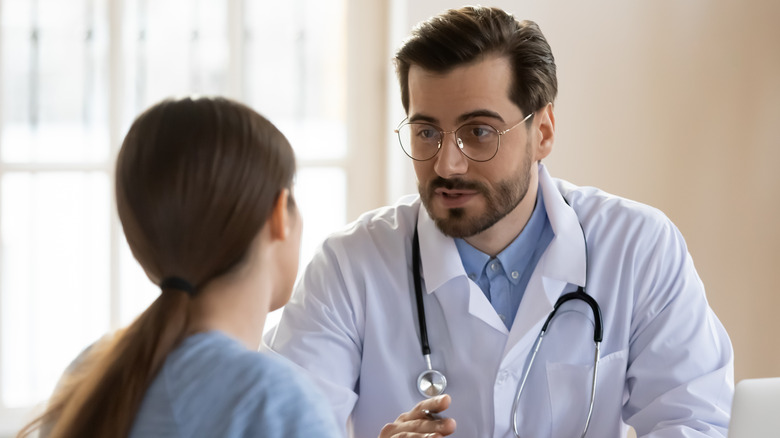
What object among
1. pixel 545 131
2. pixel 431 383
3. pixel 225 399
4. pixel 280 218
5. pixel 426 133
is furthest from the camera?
pixel 545 131

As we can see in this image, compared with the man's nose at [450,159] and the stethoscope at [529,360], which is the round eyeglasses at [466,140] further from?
A: the stethoscope at [529,360]

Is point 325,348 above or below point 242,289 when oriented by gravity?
below

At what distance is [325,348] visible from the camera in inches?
66.6

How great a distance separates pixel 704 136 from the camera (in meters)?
2.77

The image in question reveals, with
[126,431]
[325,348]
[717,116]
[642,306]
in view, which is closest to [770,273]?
[717,116]

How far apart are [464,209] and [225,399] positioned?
0.94 m

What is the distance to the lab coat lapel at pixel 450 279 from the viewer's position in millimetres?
1682

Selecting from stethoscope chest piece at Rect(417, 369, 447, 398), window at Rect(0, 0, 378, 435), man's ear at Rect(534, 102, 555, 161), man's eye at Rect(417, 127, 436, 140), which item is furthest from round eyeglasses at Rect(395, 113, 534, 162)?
window at Rect(0, 0, 378, 435)

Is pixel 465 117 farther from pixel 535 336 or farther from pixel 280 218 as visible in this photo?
pixel 280 218

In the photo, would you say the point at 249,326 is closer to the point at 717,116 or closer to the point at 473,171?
the point at 473,171

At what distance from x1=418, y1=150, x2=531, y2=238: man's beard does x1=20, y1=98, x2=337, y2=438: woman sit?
0.75 metres

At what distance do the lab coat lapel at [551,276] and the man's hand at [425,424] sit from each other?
231 mm

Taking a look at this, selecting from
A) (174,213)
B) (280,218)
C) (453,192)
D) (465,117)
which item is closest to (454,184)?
(453,192)

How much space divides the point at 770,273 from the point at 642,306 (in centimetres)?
127
